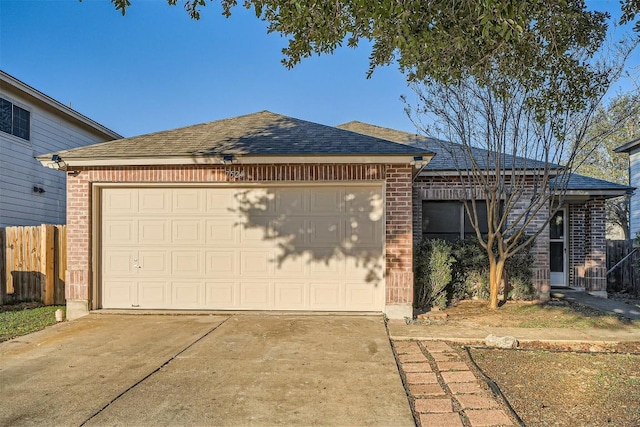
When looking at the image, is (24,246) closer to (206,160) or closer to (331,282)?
(206,160)

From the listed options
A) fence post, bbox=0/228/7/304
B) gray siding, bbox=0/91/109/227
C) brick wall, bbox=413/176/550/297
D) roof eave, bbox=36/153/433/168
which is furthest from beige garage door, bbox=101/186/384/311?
gray siding, bbox=0/91/109/227

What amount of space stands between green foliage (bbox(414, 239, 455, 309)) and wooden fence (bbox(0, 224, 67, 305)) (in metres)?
7.74

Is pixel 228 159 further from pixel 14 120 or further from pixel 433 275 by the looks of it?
pixel 14 120

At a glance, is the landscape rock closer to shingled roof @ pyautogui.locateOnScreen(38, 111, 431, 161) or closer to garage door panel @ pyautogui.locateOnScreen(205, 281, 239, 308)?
shingled roof @ pyautogui.locateOnScreen(38, 111, 431, 161)

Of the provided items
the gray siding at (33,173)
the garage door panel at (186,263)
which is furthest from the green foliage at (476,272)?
the gray siding at (33,173)

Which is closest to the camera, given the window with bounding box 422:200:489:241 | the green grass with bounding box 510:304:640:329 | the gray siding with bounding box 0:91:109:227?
the green grass with bounding box 510:304:640:329

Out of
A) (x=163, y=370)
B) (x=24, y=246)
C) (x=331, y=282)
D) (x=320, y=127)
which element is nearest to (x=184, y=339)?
(x=163, y=370)

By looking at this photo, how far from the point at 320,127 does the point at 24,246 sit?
7105 millimetres

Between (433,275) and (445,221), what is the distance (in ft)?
7.77

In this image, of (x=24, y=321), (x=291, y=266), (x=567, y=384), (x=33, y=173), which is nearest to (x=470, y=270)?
(x=291, y=266)

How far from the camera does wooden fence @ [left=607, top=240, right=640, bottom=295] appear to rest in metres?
10.9

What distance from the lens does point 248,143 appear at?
7.34m

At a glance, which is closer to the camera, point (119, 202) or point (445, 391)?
point (445, 391)

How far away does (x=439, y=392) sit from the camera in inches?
150
